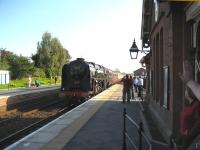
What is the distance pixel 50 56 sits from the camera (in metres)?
98.8

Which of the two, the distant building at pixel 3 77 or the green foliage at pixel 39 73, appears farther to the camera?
the green foliage at pixel 39 73

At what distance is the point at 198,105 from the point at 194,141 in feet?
0.96

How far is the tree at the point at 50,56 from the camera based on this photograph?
9844 cm

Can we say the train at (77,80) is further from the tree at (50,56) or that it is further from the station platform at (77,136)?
the tree at (50,56)

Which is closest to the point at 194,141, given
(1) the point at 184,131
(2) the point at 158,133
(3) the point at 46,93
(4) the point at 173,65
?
(1) the point at 184,131

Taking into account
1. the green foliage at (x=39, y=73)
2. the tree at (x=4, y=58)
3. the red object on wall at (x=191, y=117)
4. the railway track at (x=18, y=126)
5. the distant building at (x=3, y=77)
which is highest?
the tree at (x=4, y=58)

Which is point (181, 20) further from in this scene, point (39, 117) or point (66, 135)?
point (39, 117)

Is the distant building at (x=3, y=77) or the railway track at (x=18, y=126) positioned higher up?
the distant building at (x=3, y=77)

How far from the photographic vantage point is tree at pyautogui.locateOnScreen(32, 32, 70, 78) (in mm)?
98438

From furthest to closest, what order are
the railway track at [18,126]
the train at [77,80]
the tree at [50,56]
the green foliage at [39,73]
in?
1. the tree at [50,56]
2. the green foliage at [39,73]
3. the train at [77,80]
4. the railway track at [18,126]

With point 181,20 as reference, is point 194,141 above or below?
below

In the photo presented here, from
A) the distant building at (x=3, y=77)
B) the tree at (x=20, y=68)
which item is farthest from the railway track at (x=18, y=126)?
the tree at (x=20, y=68)

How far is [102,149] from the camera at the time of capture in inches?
369

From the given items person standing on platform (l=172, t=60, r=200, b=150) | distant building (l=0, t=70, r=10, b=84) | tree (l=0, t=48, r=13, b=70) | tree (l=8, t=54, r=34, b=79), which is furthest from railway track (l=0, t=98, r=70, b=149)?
tree (l=8, t=54, r=34, b=79)
